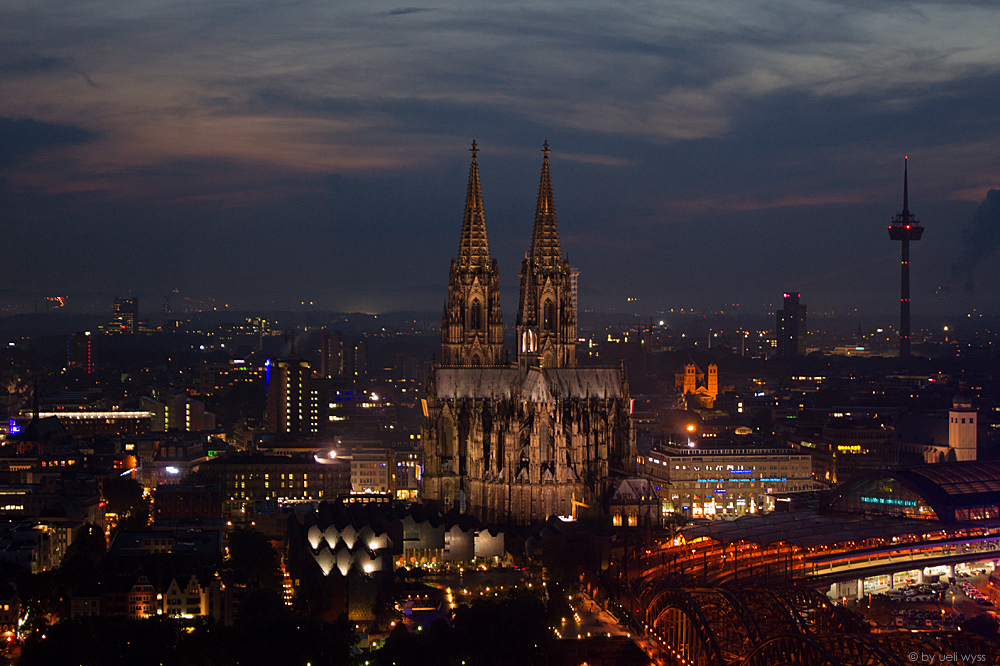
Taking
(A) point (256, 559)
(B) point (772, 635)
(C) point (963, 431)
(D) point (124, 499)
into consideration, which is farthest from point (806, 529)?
(D) point (124, 499)

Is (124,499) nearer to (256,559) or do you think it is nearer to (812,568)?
(256,559)

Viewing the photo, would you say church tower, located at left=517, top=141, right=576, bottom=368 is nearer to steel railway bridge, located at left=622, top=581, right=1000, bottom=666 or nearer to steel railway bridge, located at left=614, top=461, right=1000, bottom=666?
steel railway bridge, located at left=614, top=461, right=1000, bottom=666

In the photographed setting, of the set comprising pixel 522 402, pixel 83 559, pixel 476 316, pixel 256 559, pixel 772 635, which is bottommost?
pixel 256 559

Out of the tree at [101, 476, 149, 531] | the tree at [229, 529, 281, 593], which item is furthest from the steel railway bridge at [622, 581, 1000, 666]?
the tree at [101, 476, 149, 531]

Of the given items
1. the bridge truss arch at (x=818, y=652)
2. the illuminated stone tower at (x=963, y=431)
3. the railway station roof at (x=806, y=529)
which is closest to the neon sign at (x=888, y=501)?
the railway station roof at (x=806, y=529)

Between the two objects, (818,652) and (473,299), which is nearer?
(818,652)

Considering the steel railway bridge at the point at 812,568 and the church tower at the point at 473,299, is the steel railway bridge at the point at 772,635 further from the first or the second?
the church tower at the point at 473,299

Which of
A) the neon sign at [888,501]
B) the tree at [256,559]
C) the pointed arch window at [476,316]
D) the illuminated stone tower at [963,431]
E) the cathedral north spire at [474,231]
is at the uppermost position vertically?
the cathedral north spire at [474,231]
